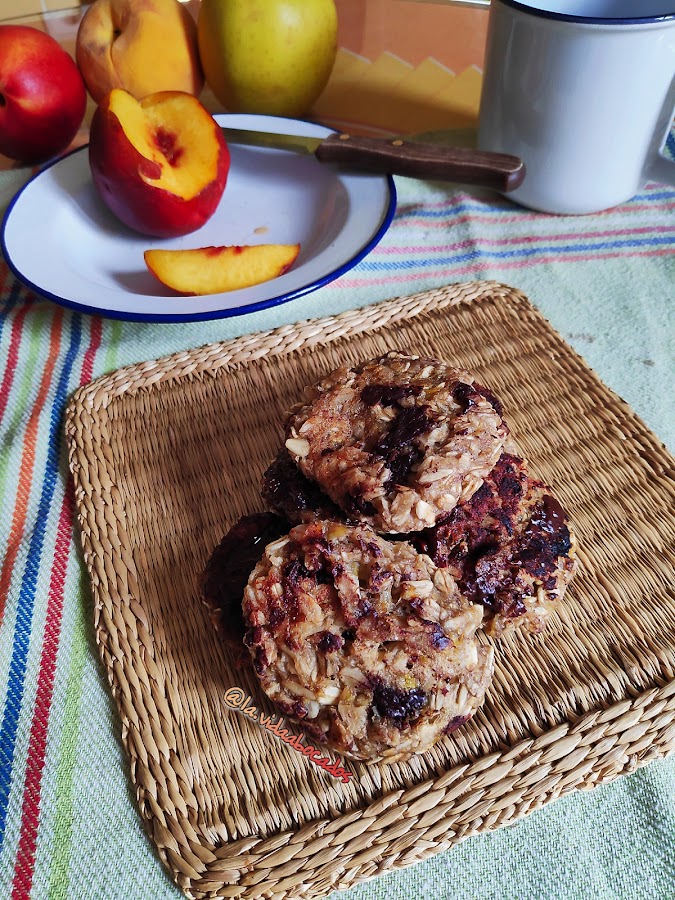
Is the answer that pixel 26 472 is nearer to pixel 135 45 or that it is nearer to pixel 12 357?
pixel 12 357

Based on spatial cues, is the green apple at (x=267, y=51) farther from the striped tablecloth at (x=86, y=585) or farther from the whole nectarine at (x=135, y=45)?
the striped tablecloth at (x=86, y=585)

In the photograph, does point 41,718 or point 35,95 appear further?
point 35,95

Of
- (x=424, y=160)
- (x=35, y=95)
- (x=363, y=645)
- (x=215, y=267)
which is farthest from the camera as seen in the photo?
(x=35, y=95)

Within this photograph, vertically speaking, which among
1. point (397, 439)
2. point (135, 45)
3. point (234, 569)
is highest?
Result: point (135, 45)

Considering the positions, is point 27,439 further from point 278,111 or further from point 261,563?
point 278,111

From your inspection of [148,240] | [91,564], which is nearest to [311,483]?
[91,564]

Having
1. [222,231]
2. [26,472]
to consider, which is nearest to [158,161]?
[222,231]
